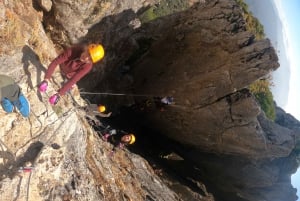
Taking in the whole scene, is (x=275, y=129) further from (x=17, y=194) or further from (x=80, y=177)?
(x=17, y=194)

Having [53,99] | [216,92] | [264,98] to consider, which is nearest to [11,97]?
[53,99]

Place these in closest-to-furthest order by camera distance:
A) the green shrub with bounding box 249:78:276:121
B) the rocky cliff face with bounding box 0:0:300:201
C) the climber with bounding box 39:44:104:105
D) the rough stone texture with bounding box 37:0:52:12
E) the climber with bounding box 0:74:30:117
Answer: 1. the climber with bounding box 0:74:30:117
2. the climber with bounding box 39:44:104:105
3. the rocky cliff face with bounding box 0:0:300:201
4. the rough stone texture with bounding box 37:0:52:12
5. the green shrub with bounding box 249:78:276:121

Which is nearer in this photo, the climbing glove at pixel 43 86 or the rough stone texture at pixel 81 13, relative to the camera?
the climbing glove at pixel 43 86

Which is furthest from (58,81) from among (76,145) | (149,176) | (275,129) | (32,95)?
(275,129)

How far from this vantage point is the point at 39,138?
12406 millimetres

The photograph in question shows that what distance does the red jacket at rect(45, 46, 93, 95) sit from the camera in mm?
12008

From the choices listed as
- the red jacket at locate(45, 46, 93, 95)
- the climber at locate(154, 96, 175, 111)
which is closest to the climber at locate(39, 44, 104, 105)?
the red jacket at locate(45, 46, 93, 95)

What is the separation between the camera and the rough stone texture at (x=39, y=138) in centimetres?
1136

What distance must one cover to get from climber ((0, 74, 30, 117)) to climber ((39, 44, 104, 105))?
2.86 feet

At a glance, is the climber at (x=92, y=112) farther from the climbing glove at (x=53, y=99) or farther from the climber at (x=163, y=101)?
the climber at (x=163, y=101)

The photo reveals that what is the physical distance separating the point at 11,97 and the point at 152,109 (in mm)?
14354

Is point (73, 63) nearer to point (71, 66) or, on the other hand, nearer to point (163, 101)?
point (71, 66)

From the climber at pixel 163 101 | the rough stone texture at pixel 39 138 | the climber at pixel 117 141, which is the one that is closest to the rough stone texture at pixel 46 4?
the rough stone texture at pixel 39 138

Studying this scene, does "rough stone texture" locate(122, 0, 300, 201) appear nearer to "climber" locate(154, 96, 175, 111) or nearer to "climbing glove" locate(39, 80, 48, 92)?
"climber" locate(154, 96, 175, 111)
